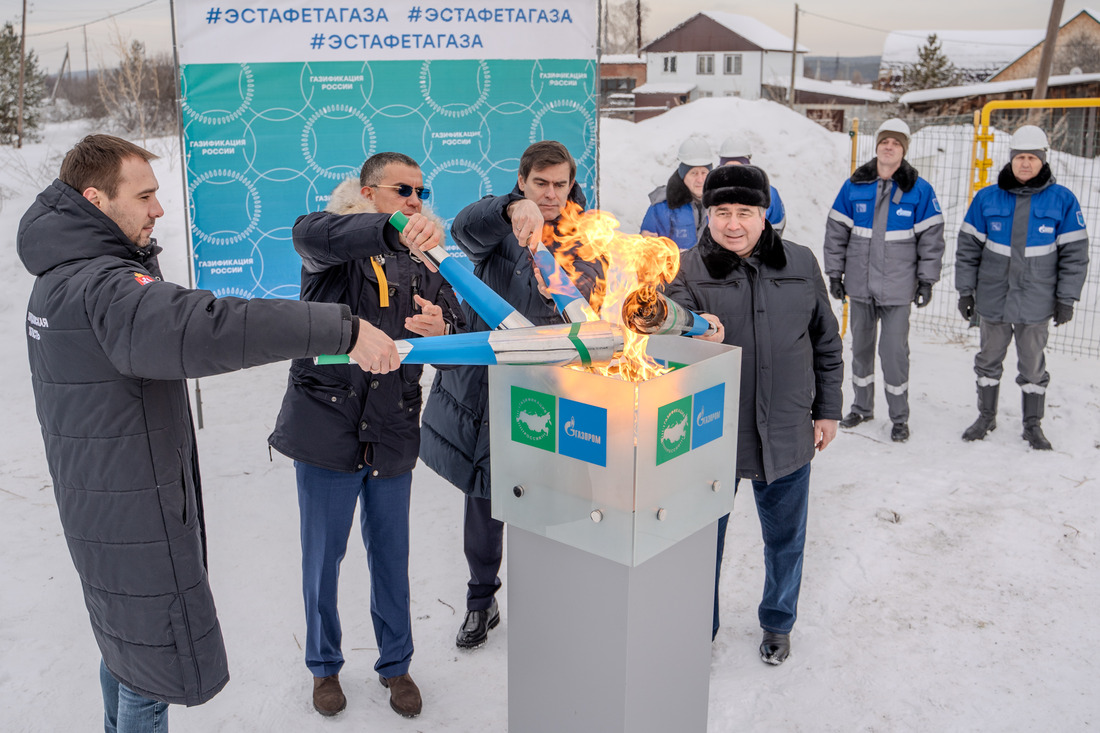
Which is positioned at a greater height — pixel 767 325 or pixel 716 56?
pixel 716 56

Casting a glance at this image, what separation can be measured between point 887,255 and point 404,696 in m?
4.42

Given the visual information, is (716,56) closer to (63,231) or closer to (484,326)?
(484,326)

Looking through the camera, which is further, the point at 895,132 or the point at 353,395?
the point at 895,132

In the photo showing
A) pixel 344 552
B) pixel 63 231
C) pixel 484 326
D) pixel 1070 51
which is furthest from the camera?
pixel 1070 51

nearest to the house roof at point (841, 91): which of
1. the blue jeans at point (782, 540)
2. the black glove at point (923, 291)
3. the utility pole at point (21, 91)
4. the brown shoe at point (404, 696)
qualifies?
the utility pole at point (21, 91)

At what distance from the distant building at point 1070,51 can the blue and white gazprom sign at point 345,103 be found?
133 ft

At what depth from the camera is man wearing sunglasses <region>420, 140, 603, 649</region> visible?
10.2 ft

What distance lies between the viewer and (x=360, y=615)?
393 centimetres

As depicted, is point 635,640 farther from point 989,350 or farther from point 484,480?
point 989,350

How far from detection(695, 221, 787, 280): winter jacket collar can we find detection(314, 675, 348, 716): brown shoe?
2.09 metres

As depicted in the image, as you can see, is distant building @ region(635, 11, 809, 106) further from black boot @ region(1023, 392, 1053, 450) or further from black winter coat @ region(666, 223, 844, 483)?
black winter coat @ region(666, 223, 844, 483)

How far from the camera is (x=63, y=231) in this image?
6.84 ft

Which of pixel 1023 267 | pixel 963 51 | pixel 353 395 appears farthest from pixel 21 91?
pixel 963 51

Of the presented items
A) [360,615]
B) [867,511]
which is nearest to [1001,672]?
[867,511]
